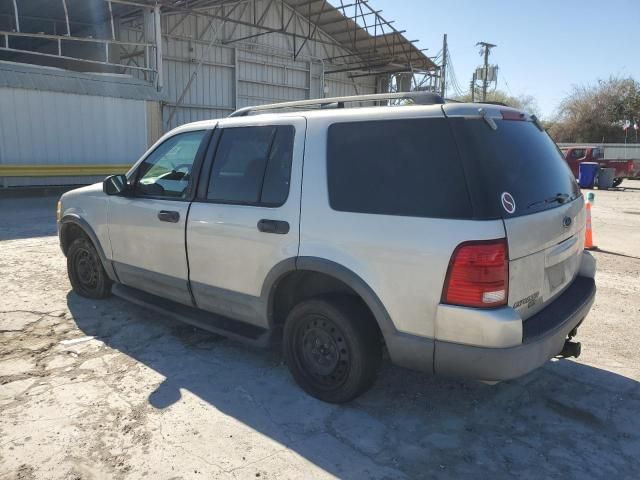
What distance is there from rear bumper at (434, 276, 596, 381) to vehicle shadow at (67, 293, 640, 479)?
0.47 m

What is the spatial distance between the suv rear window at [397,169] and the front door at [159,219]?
4.49 feet

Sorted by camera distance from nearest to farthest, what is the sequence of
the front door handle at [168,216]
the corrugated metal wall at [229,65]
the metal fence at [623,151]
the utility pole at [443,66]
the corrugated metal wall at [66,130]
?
1. the front door handle at [168,216]
2. the corrugated metal wall at [66,130]
3. the corrugated metal wall at [229,65]
4. the utility pole at [443,66]
5. the metal fence at [623,151]

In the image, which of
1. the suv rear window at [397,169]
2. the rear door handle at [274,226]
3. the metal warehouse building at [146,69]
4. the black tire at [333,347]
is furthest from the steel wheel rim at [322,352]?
the metal warehouse building at [146,69]

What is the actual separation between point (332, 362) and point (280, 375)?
0.61 metres

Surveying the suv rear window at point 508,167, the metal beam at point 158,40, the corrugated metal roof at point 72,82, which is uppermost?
the metal beam at point 158,40

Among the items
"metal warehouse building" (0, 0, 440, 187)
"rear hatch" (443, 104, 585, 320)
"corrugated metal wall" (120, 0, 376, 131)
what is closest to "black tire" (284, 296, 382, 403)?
"rear hatch" (443, 104, 585, 320)

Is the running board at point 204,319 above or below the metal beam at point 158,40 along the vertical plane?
below

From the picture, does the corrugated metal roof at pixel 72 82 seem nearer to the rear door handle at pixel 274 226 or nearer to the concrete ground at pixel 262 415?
the concrete ground at pixel 262 415

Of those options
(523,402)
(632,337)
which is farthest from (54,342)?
(632,337)

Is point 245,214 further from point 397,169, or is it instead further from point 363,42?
point 363,42

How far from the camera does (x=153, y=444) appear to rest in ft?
9.50

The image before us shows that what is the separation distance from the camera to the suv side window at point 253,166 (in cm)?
342

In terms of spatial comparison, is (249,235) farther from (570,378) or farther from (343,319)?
(570,378)

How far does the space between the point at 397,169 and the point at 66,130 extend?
1493 centimetres
